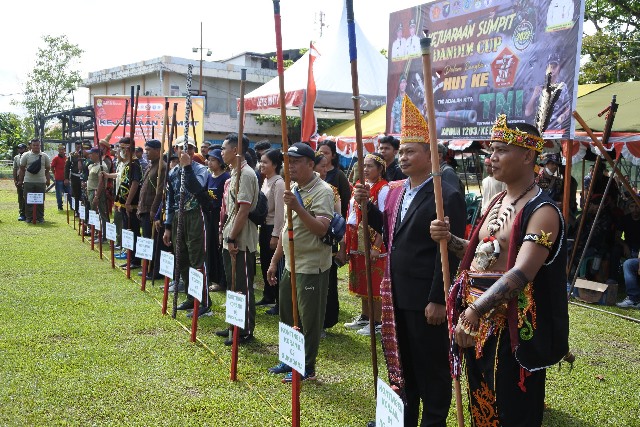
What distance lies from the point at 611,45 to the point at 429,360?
24072mm

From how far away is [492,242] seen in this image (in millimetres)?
2980

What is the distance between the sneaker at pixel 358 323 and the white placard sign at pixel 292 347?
2670mm

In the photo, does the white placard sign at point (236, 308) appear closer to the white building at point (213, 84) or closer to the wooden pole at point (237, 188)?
the wooden pole at point (237, 188)

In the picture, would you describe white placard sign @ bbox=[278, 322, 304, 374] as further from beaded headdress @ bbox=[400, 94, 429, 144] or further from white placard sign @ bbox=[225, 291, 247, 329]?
beaded headdress @ bbox=[400, 94, 429, 144]

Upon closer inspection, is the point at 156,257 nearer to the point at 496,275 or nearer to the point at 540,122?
the point at 540,122

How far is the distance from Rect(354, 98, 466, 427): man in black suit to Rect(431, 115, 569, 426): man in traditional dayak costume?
47 cm

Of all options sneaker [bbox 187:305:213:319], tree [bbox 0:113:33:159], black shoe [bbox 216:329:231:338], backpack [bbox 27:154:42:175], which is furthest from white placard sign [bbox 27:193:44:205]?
tree [bbox 0:113:33:159]

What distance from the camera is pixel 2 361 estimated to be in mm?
5414

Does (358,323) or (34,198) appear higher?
(34,198)

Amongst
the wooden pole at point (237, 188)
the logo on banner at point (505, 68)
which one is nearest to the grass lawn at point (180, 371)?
the wooden pole at point (237, 188)

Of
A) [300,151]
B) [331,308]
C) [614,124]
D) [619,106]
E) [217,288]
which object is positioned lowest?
[217,288]

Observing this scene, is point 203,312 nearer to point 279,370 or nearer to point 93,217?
point 279,370

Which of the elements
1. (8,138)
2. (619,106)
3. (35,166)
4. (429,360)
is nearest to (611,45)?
(619,106)

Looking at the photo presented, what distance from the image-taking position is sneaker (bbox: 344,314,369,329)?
22.3 feet
